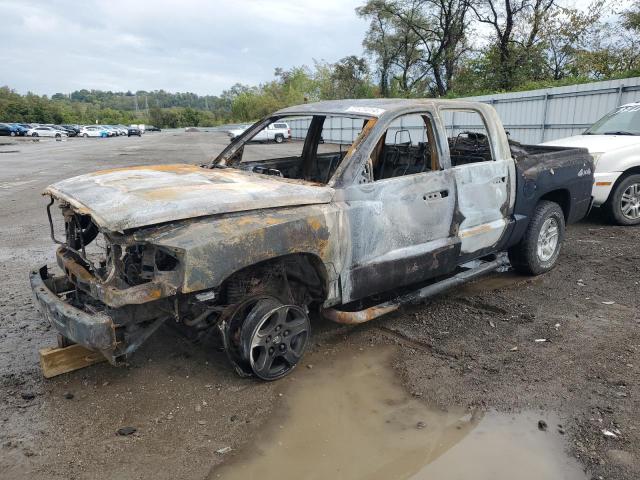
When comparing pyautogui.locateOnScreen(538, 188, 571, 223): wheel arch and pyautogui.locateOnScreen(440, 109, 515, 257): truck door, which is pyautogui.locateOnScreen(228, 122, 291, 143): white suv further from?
pyautogui.locateOnScreen(538, 188, 571, 223): wheel arch

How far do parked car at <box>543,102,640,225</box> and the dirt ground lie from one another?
2.54 meters

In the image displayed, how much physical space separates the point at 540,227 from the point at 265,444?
3.74 m

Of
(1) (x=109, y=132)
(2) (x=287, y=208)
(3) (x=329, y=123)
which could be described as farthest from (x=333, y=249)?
(1) (x=109, y=132)

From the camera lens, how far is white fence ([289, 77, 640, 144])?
12.1 meters

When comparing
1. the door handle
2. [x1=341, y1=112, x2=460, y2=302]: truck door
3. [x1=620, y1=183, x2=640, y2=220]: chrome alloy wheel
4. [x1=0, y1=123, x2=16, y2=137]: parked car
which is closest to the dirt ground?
[x1=341, y1=112, x2=460, y2=302]: truck door

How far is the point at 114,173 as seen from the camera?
384 cm

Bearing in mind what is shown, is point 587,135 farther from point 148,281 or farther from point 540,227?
point 148,281

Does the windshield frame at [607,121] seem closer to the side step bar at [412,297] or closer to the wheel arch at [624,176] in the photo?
the wheel arch at [624,176]

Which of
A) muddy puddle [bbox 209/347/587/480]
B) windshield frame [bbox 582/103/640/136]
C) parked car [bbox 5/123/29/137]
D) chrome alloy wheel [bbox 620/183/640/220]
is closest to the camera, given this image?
muddy puddle [bbox 209/347/587/480]

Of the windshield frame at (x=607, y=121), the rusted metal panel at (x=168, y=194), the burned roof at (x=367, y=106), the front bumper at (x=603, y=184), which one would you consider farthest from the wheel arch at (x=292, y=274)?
the windshield frame at (x=607, y=121)

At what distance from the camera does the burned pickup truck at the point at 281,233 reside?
9.41 ft

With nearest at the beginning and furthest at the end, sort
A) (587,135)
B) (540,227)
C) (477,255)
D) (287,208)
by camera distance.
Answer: (287,208)
(477,255)
(540,227)
(587,135)

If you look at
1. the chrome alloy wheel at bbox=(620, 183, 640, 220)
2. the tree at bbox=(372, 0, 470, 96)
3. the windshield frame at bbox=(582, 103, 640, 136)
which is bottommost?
the chrome alloy wheel at bbox=(620, 183, 640, 220)

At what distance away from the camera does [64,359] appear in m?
3.48
